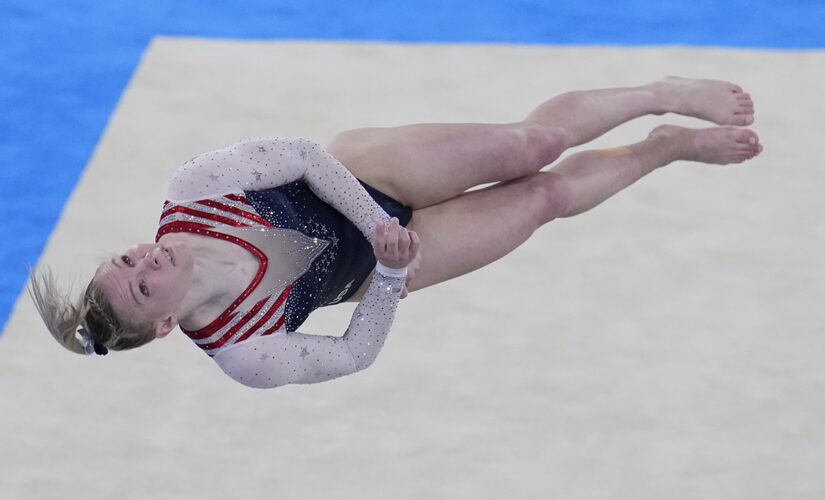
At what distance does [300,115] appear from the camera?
6.37 m

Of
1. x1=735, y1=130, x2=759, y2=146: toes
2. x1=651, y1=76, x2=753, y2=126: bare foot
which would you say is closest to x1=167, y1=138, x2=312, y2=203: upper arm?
x1=651, y1=76, x2=753, y2=126: bare foot

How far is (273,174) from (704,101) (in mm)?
1453

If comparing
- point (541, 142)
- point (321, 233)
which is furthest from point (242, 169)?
point (541, 142)

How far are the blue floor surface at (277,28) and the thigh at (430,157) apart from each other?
11.0 feet

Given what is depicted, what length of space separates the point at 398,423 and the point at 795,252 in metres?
1.97

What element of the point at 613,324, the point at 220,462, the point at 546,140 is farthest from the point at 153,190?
the point at 546,140

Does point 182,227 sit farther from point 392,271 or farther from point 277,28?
point 277,28

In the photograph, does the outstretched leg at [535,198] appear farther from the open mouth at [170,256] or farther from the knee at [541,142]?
the open mouth at [170,256]

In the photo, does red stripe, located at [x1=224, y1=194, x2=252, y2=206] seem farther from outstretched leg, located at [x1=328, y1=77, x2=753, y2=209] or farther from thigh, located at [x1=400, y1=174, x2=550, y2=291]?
thigh, located at [x1=400, y1=174, x2=550, y2=291]

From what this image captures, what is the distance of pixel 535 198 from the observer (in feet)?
11.7

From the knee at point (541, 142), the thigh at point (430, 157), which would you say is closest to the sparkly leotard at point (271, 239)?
the thigh at point (430, 157)

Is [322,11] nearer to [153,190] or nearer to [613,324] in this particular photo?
[153,190]

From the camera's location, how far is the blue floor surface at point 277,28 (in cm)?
668

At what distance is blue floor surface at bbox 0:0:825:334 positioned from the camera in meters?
6.68
